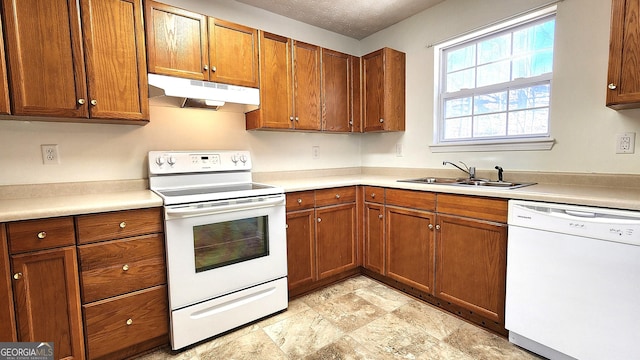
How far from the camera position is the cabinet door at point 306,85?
2600 mm

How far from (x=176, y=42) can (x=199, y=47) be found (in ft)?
0.48

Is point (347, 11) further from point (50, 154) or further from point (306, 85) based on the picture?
point (50, 154)

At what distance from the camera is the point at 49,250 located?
1.45 m

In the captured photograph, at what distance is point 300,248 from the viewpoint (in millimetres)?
2354

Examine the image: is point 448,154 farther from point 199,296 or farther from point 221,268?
point 199,296

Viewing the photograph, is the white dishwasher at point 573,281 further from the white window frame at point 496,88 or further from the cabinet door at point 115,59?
the cabinet door at point 115,59

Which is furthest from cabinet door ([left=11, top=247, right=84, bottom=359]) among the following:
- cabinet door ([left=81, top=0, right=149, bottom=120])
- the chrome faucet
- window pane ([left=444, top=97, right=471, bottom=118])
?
window pane ([left=444, top=97, right=471, bottom=118])

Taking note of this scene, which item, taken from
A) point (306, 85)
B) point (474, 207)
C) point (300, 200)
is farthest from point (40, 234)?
point (474, 207)

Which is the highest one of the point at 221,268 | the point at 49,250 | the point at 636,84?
the point at 636,84

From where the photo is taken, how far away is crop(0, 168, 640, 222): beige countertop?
4.65 ft

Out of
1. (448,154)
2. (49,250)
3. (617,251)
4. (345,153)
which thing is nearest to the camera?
(617,251)

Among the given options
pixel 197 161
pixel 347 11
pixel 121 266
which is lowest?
pixel 121 266

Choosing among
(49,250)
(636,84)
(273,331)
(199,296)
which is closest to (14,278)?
Answer: (49,250)

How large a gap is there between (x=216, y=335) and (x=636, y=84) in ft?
8.81
